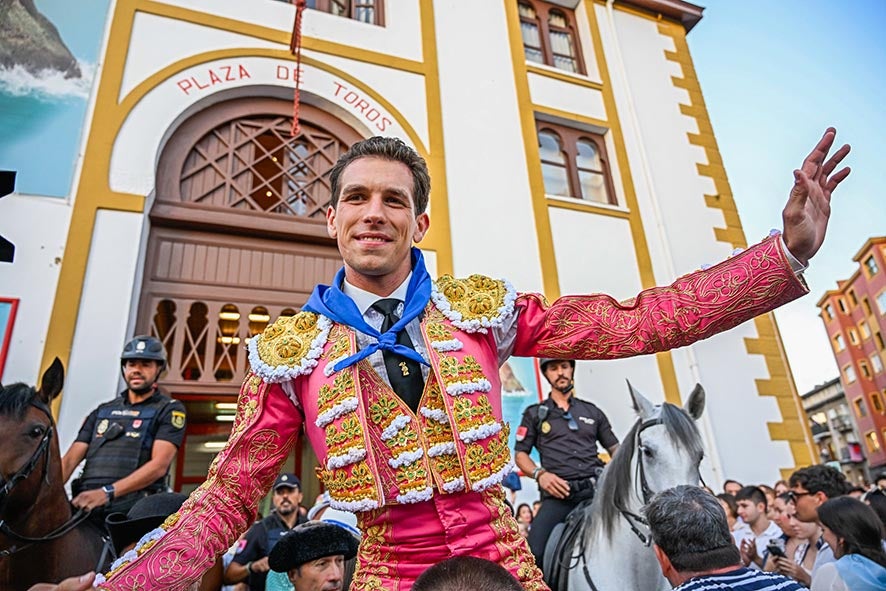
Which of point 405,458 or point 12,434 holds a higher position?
point 12,434

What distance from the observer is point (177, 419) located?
13.3ft

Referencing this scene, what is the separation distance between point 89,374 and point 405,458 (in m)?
4.80

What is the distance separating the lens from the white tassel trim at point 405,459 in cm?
139

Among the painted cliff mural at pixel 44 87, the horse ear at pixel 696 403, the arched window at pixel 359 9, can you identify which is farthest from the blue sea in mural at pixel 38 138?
the horse ear at pixel 696 403

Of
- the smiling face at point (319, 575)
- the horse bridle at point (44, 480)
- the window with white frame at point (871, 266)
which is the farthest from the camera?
the window with white frame at point (871, 266)

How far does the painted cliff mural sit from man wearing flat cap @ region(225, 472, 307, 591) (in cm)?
360

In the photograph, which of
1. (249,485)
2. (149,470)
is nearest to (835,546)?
(249,485)

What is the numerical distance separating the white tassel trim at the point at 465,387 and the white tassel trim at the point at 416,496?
0.24m

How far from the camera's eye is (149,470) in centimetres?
374

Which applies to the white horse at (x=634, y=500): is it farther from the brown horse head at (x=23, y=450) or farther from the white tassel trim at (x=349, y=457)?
the brown horse head at (x=23, y=450)

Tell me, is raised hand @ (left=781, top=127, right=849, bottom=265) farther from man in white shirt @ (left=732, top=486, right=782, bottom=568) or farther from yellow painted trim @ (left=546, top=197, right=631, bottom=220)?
yellow painted trim @ (left=546, top=197, right=631, bottom=220)

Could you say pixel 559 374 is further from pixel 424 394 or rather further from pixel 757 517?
pixel 424 394

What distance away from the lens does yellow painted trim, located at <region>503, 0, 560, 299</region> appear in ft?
24.1

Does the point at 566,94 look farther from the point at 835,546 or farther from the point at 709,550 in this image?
the point at 709,550
